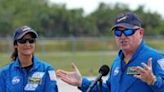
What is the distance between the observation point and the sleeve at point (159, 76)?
196 inches

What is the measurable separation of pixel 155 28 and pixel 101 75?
6487cm

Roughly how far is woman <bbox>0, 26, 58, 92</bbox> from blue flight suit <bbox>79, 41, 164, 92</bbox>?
2.64ft

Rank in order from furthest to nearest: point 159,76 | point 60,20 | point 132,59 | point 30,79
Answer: point 60,20
point 30,79
point 132,59
point 159,76

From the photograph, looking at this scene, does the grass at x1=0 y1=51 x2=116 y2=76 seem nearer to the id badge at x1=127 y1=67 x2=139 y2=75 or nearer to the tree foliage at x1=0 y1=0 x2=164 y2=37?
the id badge at x1=127 y1=67 x2=139 y2=75

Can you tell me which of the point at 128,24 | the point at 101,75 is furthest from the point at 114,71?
the point at 128,24

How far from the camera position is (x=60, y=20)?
2493 inches

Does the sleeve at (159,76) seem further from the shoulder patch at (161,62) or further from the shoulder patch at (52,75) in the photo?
the shoulder patch at (52,75)

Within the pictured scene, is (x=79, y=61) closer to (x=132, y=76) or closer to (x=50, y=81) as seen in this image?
(x=50, y=81)

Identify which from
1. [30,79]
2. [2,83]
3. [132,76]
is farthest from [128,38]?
[2,83]

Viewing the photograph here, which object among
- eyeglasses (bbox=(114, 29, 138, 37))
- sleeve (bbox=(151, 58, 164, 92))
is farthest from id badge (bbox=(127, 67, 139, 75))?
eyeglasses (bbox=(114, 29, 138, 37))

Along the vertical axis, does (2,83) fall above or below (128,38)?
below

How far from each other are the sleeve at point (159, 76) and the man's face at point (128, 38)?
0.96ft

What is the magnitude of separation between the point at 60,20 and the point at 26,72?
188 ft

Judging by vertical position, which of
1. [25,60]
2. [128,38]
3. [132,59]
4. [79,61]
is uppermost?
[128,38]
